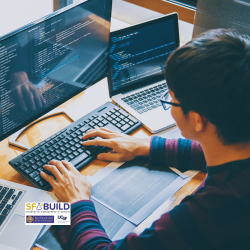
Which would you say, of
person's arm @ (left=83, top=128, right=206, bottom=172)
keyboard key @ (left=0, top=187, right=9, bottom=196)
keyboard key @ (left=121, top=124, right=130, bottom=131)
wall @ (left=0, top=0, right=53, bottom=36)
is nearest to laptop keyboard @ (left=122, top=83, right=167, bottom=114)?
keyboard key @ (left=121, top=124, right=130, bottom=131)

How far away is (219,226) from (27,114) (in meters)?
0.71

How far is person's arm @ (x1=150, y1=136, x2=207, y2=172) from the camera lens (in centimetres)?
103

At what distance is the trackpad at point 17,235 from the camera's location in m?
0.79

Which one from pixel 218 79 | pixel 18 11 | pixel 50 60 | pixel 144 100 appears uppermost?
pixel 218 79

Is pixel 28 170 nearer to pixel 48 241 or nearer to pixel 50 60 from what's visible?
pixel 48 241

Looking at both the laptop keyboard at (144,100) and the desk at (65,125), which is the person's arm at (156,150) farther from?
the laptop keyboard at (144,100)

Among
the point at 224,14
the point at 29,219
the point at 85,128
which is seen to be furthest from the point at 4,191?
the point at 224,14

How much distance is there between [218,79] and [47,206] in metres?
0.59

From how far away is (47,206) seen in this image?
35.1 inches

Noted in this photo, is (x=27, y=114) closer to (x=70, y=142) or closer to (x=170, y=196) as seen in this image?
(x=70, y=142)

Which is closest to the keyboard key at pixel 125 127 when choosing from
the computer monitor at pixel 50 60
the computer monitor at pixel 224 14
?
the computer monitor at pixel 50 60

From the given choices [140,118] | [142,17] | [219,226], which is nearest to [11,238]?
[219,226]

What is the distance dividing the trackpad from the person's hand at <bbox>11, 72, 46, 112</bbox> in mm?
358

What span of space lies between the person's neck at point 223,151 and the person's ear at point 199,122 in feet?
0.16
